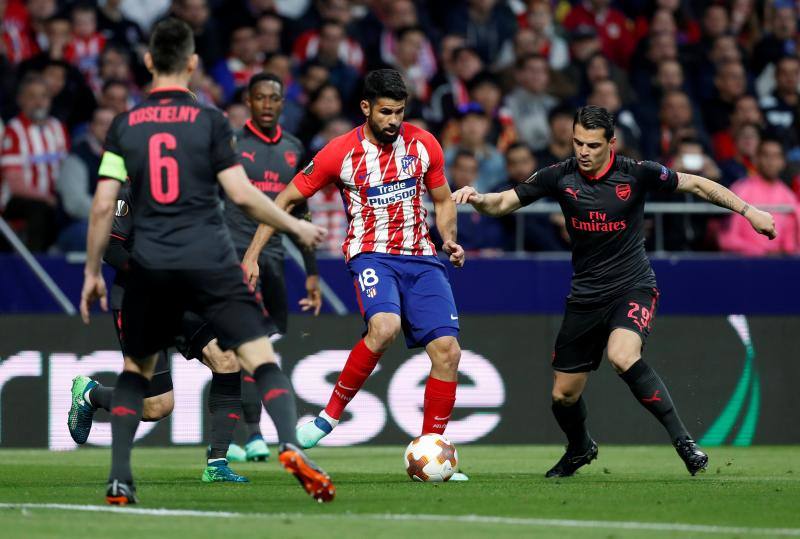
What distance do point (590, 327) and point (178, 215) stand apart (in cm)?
344

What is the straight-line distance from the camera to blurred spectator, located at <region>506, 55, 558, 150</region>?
17.3 metres

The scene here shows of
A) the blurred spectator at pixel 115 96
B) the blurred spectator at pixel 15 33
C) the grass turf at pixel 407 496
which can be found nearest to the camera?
the grass turf at pixel 407 496

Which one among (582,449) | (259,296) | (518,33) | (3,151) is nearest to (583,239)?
(582,449)

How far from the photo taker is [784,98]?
18.7 m

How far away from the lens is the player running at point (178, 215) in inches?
289

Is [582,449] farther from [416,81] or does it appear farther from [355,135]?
[416,81]

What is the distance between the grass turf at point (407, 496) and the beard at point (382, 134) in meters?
2.12

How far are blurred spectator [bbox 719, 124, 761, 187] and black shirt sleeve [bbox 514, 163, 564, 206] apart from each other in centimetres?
737

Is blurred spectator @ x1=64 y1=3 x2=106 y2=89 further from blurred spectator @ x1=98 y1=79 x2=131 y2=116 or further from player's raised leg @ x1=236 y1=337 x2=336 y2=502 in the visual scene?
player's raised leg @ x1=236 y1=337 x2=336 y2=502

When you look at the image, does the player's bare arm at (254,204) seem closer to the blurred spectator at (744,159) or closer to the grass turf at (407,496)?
the grass turf at (407,496)

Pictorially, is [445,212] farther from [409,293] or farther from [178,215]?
[178,215]

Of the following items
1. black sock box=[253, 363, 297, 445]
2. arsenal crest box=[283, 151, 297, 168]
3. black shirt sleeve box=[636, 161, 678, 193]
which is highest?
arsenal crest box=[283, 151, 297, 168]

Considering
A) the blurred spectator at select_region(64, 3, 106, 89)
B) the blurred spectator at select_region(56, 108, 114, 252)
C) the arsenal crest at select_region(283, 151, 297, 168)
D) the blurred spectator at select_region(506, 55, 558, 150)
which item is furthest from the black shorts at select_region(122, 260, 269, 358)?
the blurred spectator at select_region(506, 55, 558, 150)

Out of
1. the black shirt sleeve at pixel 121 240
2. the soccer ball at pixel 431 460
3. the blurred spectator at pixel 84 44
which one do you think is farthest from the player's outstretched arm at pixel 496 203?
the blurred spectator at pixel 84 44
